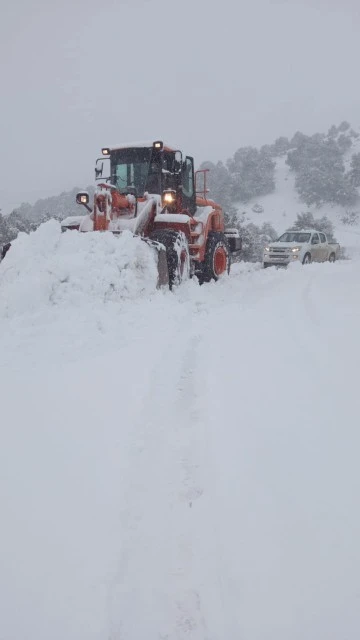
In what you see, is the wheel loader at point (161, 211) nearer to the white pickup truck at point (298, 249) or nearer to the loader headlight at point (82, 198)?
the loader headlight at point (82, 198)

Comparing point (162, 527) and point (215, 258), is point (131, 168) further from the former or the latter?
point (162, 527)

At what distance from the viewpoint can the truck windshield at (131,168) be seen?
1040 centimetres

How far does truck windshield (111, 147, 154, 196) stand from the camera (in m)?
10.4

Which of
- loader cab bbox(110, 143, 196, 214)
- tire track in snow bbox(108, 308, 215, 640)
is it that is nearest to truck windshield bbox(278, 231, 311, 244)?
loader cab bbox(110, 143, 196, 214)

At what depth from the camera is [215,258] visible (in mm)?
12047

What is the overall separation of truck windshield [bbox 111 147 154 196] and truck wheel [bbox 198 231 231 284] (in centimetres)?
212

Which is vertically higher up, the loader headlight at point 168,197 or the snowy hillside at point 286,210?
the loader headlight at point 168,197

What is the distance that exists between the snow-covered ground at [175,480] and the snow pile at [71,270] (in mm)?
161

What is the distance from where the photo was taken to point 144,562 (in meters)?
2.22

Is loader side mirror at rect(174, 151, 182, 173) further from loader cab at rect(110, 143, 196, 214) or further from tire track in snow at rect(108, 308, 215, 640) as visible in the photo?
tire track in snow at rect(108, 308, 215, 640)

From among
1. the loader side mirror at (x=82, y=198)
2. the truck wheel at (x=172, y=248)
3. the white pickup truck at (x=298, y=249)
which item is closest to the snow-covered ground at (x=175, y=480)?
the truck wheel at (x=172, y=248)

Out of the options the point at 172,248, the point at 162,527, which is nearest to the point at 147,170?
the point at 172,248

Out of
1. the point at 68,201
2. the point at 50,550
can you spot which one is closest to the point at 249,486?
the point at 50,550

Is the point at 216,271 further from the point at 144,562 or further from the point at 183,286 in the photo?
the point at 144,562
